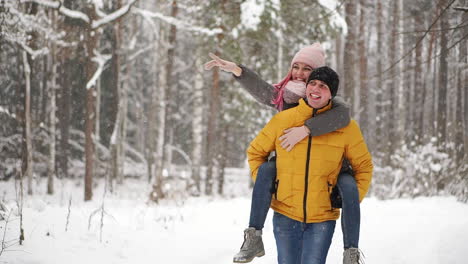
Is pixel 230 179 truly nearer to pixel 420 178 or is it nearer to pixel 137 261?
pixel 420 178

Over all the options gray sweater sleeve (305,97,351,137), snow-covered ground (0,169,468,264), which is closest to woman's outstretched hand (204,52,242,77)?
gray sweater sleeve (305,97,351,137)

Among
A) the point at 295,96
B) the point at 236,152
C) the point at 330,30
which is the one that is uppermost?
the point at 330,30

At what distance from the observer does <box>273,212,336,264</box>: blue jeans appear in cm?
277

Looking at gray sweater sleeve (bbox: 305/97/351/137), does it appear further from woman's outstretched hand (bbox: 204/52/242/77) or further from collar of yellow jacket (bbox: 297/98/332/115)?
woman's outstretched hand (bbox: 204/52/242/77)

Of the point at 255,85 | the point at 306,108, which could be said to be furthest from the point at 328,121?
the point at 255,85

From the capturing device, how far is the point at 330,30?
11828mm

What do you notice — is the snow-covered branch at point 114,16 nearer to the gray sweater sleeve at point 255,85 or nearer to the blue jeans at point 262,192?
the gray sweater sleeve at point 255,85

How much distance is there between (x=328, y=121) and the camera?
270 centimetres

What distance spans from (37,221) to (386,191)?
9695 mm

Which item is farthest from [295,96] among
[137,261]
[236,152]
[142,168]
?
[236,152]

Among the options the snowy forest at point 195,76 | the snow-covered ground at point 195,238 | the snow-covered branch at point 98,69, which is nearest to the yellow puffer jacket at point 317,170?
the snow-covered ground at point 195,238

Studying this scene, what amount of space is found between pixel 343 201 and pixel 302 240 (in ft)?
1.58

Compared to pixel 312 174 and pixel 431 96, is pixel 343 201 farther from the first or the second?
pixel 431 96

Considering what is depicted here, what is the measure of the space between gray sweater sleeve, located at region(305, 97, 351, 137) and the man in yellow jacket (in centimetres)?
7
